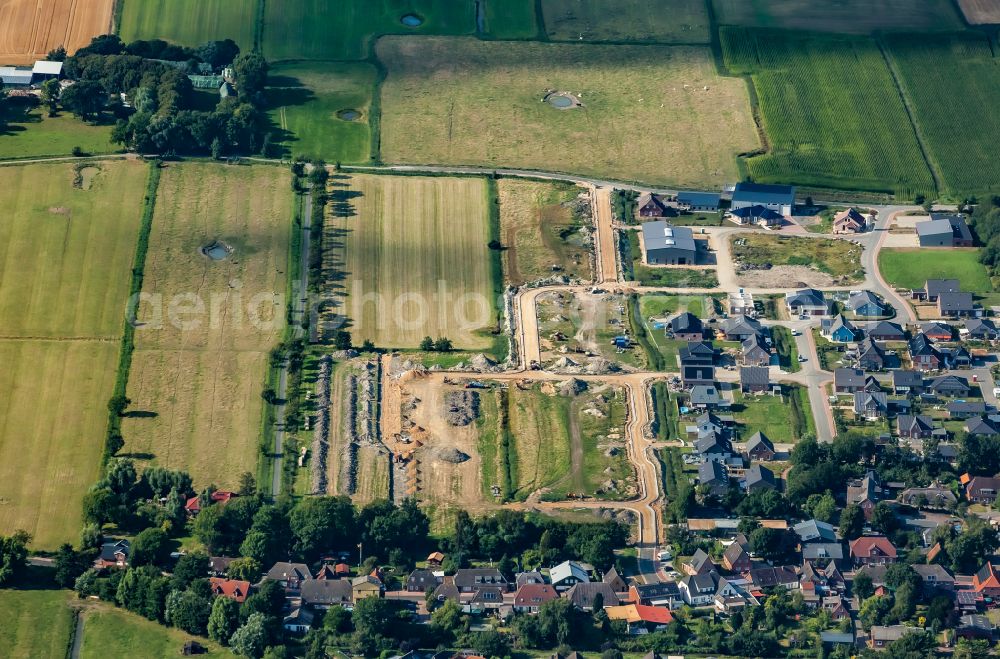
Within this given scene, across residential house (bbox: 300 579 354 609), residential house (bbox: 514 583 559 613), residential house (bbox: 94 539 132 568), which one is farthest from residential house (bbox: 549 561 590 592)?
residential house (bbox: 94 539 132 568)

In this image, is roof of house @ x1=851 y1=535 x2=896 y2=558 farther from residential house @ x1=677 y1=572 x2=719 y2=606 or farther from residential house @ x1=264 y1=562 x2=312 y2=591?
residential house @ x1=264 y1=562 x2=312 y2=591

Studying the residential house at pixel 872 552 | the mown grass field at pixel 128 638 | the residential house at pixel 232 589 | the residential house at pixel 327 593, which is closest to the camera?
the mown grass field at pixel 128 638

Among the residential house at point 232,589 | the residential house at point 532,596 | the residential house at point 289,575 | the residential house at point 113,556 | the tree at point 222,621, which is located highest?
the residential house at point 113,556

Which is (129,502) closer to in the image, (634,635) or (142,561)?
(142,561)

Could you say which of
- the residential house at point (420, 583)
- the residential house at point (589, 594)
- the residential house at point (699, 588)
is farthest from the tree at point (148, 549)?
the residential house at point (699, 588)

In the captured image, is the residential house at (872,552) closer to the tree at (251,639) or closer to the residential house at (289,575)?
the residential house at (289,575)

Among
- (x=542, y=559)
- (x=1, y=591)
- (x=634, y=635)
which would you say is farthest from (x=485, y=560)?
(x=1, y=591)
